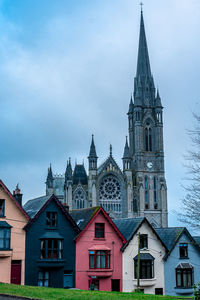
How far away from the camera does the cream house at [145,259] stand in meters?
34.2

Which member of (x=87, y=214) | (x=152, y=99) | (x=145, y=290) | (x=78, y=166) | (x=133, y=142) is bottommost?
(x=145, y=290)

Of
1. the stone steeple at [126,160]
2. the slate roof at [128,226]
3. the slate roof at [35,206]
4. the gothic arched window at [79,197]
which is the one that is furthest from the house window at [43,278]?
the stone steeple at [126,160]

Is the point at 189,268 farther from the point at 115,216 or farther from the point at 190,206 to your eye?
the point at 115,216

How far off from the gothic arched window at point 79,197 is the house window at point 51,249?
60918 millimetres

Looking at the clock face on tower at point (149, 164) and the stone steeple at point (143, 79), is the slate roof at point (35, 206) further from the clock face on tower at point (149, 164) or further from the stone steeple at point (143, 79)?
the stone steeple at point (143, 79)

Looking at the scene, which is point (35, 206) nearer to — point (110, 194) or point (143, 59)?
point (110, 194)

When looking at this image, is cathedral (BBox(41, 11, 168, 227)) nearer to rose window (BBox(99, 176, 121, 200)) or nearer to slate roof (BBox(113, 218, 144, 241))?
rose window (BBox(99, 176, 121, 200))

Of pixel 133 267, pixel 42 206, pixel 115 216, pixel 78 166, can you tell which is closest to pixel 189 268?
pixel 133 267

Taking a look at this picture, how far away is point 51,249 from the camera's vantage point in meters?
32.0

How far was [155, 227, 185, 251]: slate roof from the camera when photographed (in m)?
36.5

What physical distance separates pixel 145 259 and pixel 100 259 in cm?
377

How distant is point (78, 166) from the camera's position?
337ft

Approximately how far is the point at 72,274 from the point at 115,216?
62405mm

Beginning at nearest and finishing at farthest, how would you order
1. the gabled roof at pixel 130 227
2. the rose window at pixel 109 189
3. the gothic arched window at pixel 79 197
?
the gabled roof at pixel 130 227
the gothic arched window at pixel 79 197
the rose window at pixel 109 189
